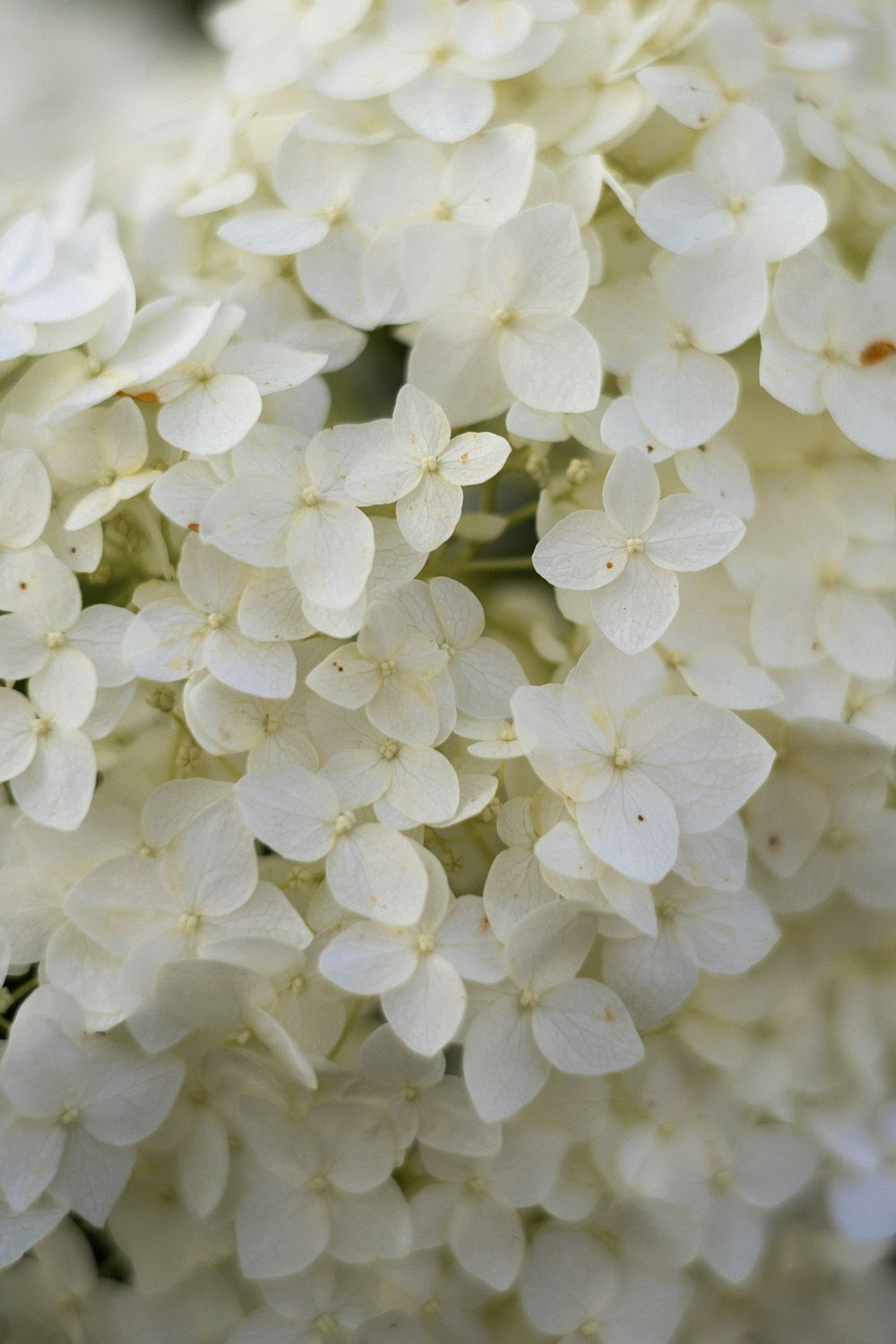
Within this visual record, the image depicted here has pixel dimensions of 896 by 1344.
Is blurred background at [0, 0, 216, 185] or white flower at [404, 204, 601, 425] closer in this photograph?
white flower at [404, 204, 601, 425]

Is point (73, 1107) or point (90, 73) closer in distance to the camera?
point (73, 1107)

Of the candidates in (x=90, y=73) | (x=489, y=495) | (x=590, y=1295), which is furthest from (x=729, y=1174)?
(x=90, y=73)

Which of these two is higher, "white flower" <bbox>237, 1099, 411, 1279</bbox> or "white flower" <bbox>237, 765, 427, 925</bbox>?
"white flower" <bbox>237, 765, 427, 925</bbox>

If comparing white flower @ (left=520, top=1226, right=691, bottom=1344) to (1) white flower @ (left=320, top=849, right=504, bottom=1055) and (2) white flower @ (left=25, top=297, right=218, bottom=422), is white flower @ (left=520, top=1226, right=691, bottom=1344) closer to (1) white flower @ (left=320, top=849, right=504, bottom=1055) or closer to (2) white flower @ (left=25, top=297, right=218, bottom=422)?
(1) white flower @ (left=320, top=849, right=504, bottom=1055)

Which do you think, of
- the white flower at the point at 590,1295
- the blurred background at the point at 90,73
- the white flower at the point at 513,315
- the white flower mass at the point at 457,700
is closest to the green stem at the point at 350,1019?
the white flower mass at the point at 457,700

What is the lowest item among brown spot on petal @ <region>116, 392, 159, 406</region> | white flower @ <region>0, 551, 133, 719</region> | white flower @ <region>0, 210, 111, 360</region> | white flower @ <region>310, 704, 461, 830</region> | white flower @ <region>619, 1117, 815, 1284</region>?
white flower @ <region>619, 1117, 815, 1284</region>

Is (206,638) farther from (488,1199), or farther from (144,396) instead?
(488,1199)

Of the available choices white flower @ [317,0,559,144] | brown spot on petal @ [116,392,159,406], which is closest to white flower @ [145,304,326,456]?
brown spot on petal @ [116,392,159,406]
